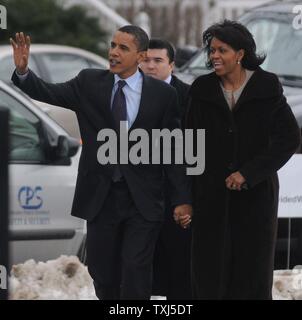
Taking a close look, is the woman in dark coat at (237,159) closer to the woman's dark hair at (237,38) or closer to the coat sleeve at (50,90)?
the woman's dark hair at (237,38)

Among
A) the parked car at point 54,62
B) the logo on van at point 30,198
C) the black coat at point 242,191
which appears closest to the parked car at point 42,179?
the logo on van at point 30,198

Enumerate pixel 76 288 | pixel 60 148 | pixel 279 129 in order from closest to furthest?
pixel 279 129 < pixel 76 288 < pixel 60 148

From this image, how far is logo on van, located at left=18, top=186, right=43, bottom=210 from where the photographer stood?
28.5 ft

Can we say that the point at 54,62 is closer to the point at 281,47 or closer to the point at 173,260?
the point at 281,47

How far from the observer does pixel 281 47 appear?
958cm

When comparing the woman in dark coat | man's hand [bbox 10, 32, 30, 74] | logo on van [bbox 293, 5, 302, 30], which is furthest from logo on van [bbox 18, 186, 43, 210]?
man's hand [bbox 10, 32, 30, 74]

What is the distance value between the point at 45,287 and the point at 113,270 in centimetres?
150

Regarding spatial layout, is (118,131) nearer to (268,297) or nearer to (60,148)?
(268,297)

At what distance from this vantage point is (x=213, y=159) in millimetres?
6551

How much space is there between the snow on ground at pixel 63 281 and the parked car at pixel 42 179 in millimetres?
444

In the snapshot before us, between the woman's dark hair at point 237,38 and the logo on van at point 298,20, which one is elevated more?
the logo on van at point 298,20

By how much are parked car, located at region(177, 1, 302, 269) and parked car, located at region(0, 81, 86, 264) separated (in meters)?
1.21

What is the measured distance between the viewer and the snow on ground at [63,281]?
7.93 m
